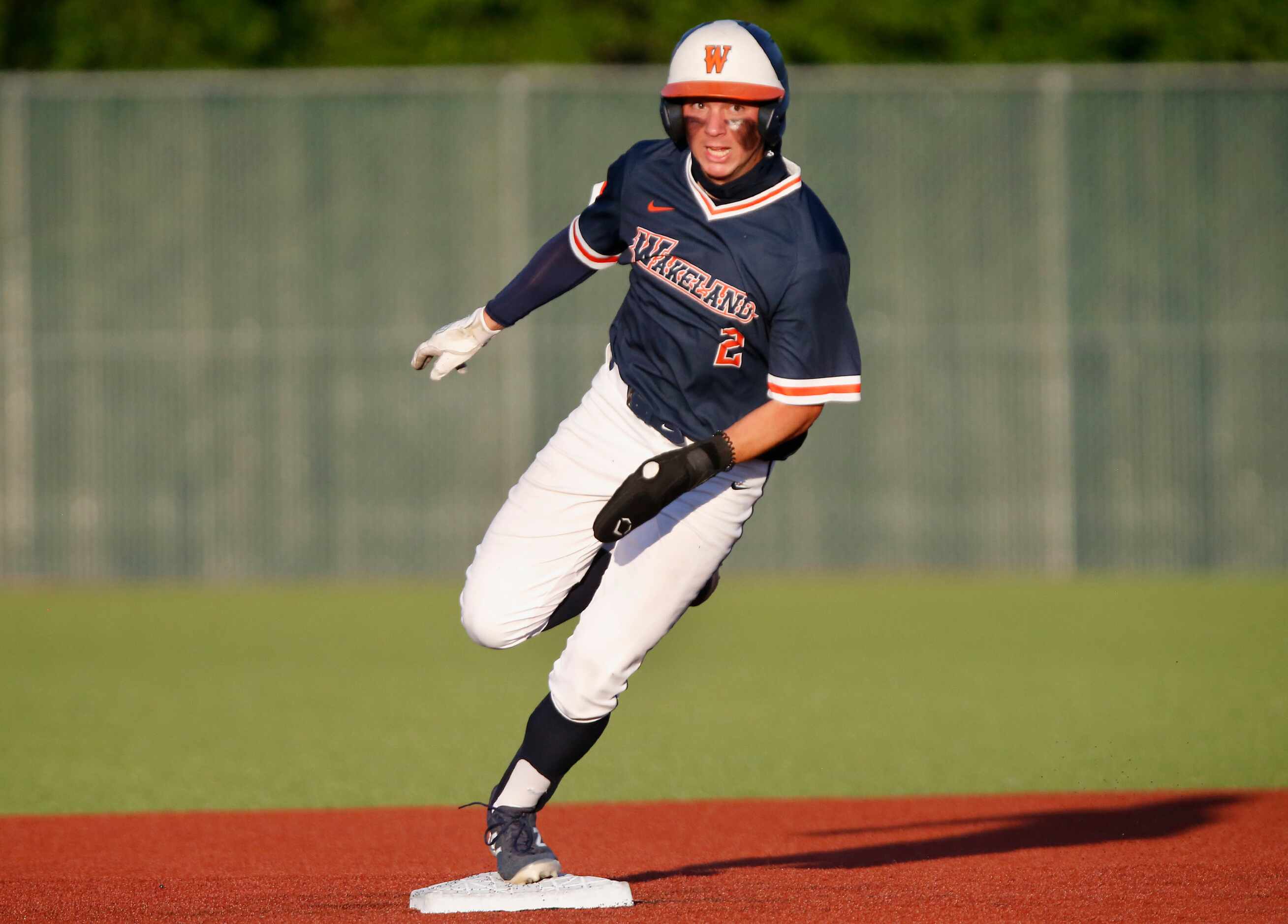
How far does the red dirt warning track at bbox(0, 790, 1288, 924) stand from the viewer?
5031 millimetres

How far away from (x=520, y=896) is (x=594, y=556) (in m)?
1.01

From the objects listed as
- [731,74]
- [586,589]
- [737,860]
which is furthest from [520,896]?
[731,74]

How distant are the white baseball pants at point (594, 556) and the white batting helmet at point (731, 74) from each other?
0.94 meters

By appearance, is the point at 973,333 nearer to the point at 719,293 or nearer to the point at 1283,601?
the point at 1283,601

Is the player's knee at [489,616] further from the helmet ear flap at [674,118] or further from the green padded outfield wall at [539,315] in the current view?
the green padded outfield wall at [539,315]

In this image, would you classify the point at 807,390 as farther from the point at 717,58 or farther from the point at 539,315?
the point at 539,315

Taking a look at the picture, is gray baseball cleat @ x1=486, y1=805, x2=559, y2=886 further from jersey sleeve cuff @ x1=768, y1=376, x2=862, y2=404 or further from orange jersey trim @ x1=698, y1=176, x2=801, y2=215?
orange jersey trim @ x1=698, y1=176, x2=801, y2=215

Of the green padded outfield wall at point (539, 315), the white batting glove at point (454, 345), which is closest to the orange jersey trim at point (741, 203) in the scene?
the white batting glove at point (454, 345)

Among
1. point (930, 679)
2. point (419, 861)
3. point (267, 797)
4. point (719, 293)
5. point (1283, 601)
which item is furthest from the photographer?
point (1283, 601)

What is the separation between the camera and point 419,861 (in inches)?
239

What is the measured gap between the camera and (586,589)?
543 cm

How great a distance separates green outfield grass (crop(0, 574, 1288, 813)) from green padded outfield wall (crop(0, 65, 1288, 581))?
1.80 meters

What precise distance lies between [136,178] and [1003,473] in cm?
925

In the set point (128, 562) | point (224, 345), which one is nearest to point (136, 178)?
point (224, 345)
